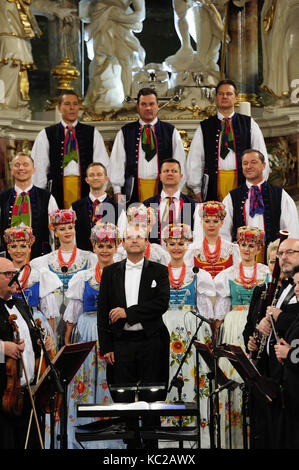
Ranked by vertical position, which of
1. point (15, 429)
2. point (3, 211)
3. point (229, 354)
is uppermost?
point (3, 211)

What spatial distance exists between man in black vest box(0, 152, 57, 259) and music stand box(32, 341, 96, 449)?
2430 millimetres

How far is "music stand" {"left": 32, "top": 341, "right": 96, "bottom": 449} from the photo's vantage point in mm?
6023

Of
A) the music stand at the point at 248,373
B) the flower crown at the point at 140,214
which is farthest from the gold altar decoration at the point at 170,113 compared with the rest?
the music stand at the point at 248,373

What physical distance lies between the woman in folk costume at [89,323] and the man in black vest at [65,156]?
1732 mm

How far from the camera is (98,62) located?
1134cm

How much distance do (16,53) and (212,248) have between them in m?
3.60

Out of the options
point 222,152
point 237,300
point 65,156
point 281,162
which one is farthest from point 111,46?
point 237,300

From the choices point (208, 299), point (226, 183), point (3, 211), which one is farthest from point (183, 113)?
point (208, 299)

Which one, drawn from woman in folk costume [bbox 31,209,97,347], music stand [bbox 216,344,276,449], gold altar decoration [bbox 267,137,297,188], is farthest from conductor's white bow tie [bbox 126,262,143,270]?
gold altar decoration [bbox 267,137,297,188]

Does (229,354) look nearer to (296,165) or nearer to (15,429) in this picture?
(15,429)

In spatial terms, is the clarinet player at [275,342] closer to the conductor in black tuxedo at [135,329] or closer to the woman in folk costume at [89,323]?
the conductor in black tuxedo at [135,329]

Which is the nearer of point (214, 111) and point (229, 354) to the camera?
point (229, 354)

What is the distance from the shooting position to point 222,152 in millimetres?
9211

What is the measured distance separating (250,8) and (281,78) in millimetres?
881
